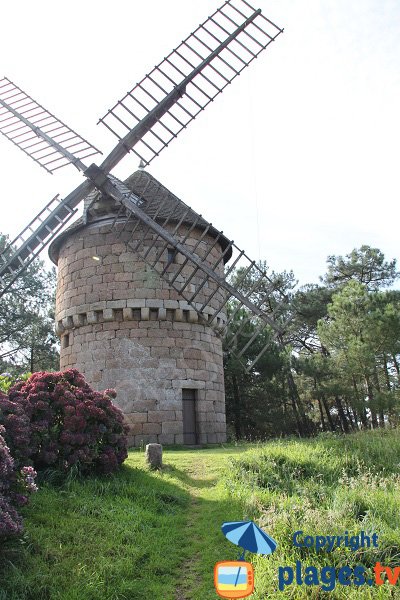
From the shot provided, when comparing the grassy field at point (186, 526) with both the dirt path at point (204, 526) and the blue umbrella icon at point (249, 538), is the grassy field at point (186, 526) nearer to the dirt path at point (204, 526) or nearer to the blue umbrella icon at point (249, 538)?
the dirt path at point (204, 526)

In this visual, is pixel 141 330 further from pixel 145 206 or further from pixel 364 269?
pixel 364 269

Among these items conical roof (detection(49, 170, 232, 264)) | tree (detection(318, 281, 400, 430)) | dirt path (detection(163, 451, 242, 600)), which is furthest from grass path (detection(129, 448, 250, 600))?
tree (detection(318, 281, 400, 430))

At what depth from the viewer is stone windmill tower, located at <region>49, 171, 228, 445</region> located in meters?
13.4

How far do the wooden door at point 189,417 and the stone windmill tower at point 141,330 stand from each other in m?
0.03

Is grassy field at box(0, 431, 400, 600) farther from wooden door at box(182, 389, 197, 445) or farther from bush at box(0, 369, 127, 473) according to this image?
wooden door at box(182, 389, 197, 445)

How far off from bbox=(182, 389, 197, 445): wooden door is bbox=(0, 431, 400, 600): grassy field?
501 cm

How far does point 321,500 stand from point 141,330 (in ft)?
27.1

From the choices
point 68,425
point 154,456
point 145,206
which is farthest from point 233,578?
point 145,206

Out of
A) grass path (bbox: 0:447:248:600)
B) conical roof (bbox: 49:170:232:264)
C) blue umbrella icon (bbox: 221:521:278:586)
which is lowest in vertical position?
grass path (bbox: 0:447:248:600)

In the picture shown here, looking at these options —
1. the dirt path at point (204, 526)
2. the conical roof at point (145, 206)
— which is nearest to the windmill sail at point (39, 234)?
the conical roof at point (145, 206)

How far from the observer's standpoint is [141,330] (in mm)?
13742

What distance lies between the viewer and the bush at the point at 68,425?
732cm

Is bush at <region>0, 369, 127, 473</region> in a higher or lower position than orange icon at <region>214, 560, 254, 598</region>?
higher

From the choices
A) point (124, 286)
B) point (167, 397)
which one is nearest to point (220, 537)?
point (167, 397)
